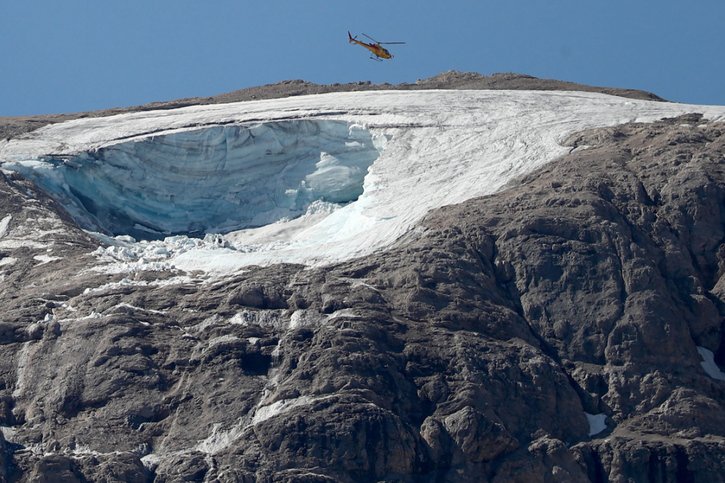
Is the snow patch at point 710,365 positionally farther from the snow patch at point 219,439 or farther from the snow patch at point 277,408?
the snow patch at point 219,439

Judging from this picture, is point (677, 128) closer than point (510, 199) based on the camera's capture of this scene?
No

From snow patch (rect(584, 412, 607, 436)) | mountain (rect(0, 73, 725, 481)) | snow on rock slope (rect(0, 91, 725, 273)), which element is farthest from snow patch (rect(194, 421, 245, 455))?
snow on rock slope (rect(0, 91, 725, 273))

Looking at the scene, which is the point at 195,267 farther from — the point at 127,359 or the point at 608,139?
the point at 608,139

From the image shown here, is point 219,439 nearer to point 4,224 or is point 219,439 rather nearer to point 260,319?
point 260,319

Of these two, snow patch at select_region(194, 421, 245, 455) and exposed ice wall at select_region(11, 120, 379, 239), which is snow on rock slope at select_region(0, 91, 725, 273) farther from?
snow patch at select_region(194, 421, 245, 455)

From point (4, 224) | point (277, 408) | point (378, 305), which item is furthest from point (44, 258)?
point (277, 408)

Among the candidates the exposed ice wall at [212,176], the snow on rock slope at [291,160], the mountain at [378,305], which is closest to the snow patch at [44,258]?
the mountain at [378,305]

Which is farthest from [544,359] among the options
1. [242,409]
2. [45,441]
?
[45,441]
